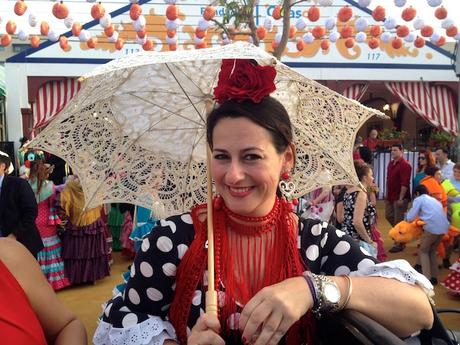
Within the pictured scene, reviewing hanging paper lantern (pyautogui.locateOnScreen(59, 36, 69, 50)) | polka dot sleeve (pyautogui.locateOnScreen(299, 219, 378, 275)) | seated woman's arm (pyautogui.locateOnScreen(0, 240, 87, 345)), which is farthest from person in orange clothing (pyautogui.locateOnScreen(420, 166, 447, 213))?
hanging paper lantern (pyautogui.locateOnScreen(59, 36, 69, 50))

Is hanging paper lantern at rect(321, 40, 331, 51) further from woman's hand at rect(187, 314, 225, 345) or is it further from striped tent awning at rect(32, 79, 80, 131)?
woman's hand at rect(187, 314, 225, 345)

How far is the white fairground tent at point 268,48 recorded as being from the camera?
12164 mm

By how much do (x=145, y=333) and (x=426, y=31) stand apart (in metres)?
10.3

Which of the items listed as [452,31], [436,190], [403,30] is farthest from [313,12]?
[436,190]

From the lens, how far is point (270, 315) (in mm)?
1113

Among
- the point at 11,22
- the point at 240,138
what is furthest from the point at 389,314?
the point at 11,22

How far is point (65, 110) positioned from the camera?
1742 millimetres

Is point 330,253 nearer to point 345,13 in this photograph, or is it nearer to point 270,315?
point 270,315

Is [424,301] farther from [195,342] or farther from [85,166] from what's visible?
[85,166]

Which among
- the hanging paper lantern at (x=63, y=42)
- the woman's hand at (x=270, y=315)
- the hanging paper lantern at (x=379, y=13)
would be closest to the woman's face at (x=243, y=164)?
the woman's hand at (x=270, y=315)

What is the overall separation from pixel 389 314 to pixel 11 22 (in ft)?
35.0

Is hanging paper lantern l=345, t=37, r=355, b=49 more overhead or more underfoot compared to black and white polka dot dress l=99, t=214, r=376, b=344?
more overhead

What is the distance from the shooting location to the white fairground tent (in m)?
12.2

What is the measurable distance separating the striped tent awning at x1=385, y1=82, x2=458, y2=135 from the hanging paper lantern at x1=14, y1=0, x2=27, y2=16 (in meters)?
9.92
